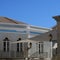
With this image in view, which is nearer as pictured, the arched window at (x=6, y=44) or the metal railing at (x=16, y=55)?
the metal railing at (x=16, y=55)

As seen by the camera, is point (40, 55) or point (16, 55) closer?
point (16, 55)

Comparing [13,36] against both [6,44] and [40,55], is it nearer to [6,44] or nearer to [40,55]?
[6,44]

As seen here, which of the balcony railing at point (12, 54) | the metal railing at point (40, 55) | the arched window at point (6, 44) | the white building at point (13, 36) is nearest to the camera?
the balcony railing at point (12, 54)

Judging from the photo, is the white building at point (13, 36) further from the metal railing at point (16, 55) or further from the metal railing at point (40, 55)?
the metal railing at point (40, 55)

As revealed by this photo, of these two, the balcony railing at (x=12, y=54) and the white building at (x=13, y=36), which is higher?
the white building at (x=13, y=36)

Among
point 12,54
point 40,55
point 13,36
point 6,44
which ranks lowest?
point 40,55

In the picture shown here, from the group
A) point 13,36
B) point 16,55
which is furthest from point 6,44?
point 16,55

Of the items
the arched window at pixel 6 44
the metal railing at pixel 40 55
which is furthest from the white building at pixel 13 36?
the metal railing at pixel 40 55

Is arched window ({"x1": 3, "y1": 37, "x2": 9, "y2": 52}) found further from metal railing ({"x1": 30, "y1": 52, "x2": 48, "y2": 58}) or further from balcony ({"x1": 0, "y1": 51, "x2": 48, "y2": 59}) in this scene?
metal railing ({"x1": 30, "y1": 52, "x2": 48, "y2": 58})

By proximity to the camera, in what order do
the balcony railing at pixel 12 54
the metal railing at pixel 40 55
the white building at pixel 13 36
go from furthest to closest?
the metal railing at pixel 40 55 < the white building at pixel 13 36 < the balcony railing at pixel 12 54

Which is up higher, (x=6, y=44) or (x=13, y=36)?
(x=13, y=36)

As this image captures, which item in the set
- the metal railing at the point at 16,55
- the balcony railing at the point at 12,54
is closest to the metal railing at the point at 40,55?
the metal railing at the point at 16,55

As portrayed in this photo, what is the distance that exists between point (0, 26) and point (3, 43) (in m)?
1.81

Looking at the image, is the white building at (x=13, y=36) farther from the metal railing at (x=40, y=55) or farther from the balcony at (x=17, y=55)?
the metal railing at (x=40, y=55)
